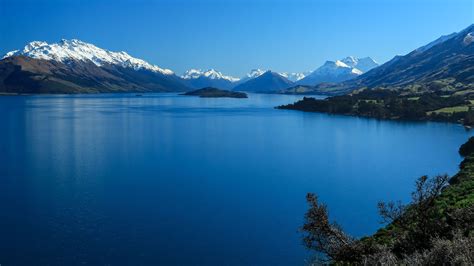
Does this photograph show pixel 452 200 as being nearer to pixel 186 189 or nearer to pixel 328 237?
pixel 328 237

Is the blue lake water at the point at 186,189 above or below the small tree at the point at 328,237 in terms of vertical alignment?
below

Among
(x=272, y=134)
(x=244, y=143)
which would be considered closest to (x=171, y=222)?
(x=244, y=143)

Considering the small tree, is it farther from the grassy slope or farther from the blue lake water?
the blue lake water

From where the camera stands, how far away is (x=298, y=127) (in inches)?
5969

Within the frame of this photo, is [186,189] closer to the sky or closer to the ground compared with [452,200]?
closer to the ground

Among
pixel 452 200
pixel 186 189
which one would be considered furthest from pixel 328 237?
pixel 186 189

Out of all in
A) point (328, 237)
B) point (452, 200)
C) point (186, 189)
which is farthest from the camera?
point (186, 189)

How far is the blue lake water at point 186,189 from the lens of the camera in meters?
40.8

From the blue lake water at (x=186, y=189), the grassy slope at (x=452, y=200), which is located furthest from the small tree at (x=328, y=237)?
the blue lake water at (x=186, y=189)

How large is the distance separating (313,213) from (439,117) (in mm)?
164992

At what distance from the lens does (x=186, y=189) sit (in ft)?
205

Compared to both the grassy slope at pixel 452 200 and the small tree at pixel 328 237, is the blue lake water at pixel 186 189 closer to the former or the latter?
the grassy slope at pixel 452 200

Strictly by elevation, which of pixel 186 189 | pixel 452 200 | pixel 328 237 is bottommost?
pixel 186 189

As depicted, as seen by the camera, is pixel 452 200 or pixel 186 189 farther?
pixel 186 189
